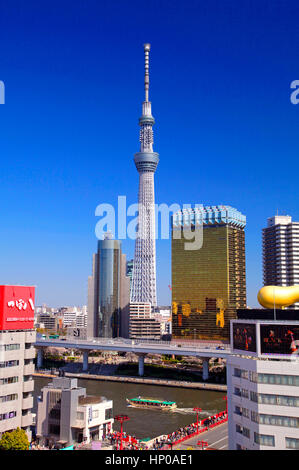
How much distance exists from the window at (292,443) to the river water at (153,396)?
54.8 ft

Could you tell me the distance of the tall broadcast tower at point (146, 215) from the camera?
425ft

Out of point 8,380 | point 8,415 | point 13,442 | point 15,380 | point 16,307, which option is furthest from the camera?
point 16,307

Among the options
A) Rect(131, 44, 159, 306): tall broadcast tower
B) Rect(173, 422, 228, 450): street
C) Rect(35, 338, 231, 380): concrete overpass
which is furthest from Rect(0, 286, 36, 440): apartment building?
Rect(131, 44, 159, 306): tall broadcast tower

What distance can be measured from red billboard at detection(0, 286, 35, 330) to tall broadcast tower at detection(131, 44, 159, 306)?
97.0 metres

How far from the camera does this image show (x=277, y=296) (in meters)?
25.3

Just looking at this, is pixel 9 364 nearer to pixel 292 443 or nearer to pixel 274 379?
pixel 274 379

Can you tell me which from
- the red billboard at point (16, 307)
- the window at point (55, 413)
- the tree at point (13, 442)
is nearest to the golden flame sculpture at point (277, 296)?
the tree at point (13, 442)

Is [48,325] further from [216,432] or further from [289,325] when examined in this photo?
[289,325]

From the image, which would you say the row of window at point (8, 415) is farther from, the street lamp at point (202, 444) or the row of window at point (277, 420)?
the row of window at point (277, 420)

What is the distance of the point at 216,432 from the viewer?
3497 cm

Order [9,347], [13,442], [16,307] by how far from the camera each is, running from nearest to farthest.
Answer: [13,442] < [9,347] < [16,307]

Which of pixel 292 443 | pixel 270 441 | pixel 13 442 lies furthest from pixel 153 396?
pixel 292 443

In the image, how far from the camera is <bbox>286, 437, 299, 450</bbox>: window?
21531mm

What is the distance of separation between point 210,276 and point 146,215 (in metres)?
44.0
